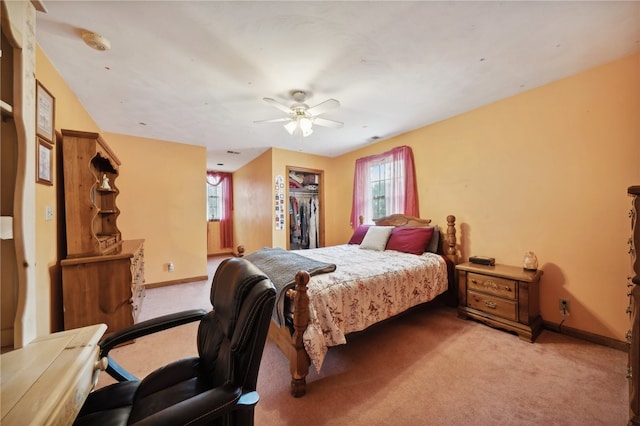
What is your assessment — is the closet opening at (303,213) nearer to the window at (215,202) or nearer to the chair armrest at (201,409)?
the window at (215,202)

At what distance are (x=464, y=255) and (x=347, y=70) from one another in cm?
262

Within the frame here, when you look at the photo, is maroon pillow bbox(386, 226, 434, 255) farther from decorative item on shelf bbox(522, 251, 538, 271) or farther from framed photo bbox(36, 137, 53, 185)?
framed photo bbox(36, 137, 53, 185)

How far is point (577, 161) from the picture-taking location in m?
2.20

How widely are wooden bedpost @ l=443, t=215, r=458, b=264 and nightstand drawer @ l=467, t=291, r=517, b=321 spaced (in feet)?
1.74

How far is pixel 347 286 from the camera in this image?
6.26 feet

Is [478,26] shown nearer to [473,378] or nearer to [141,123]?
[473,378]

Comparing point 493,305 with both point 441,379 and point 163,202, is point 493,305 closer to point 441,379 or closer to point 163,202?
point 441,379

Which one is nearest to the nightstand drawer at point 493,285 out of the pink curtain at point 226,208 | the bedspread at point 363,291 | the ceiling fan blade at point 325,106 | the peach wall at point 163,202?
the bedspread at point 363,291

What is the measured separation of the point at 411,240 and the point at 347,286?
1.55 metres

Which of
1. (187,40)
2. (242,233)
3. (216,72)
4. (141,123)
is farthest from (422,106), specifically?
(242,233)

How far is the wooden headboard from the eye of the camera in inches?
119

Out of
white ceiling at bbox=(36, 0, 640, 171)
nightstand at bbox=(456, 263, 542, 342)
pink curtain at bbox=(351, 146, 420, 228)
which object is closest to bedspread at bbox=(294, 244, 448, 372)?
nightstand at bbox=(456, 263, 542, 342)

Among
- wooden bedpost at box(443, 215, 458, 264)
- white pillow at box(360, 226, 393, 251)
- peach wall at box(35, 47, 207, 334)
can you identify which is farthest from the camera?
A: peach wall at box(35, 47, 207, 334)

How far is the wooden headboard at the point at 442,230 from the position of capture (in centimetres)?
302
